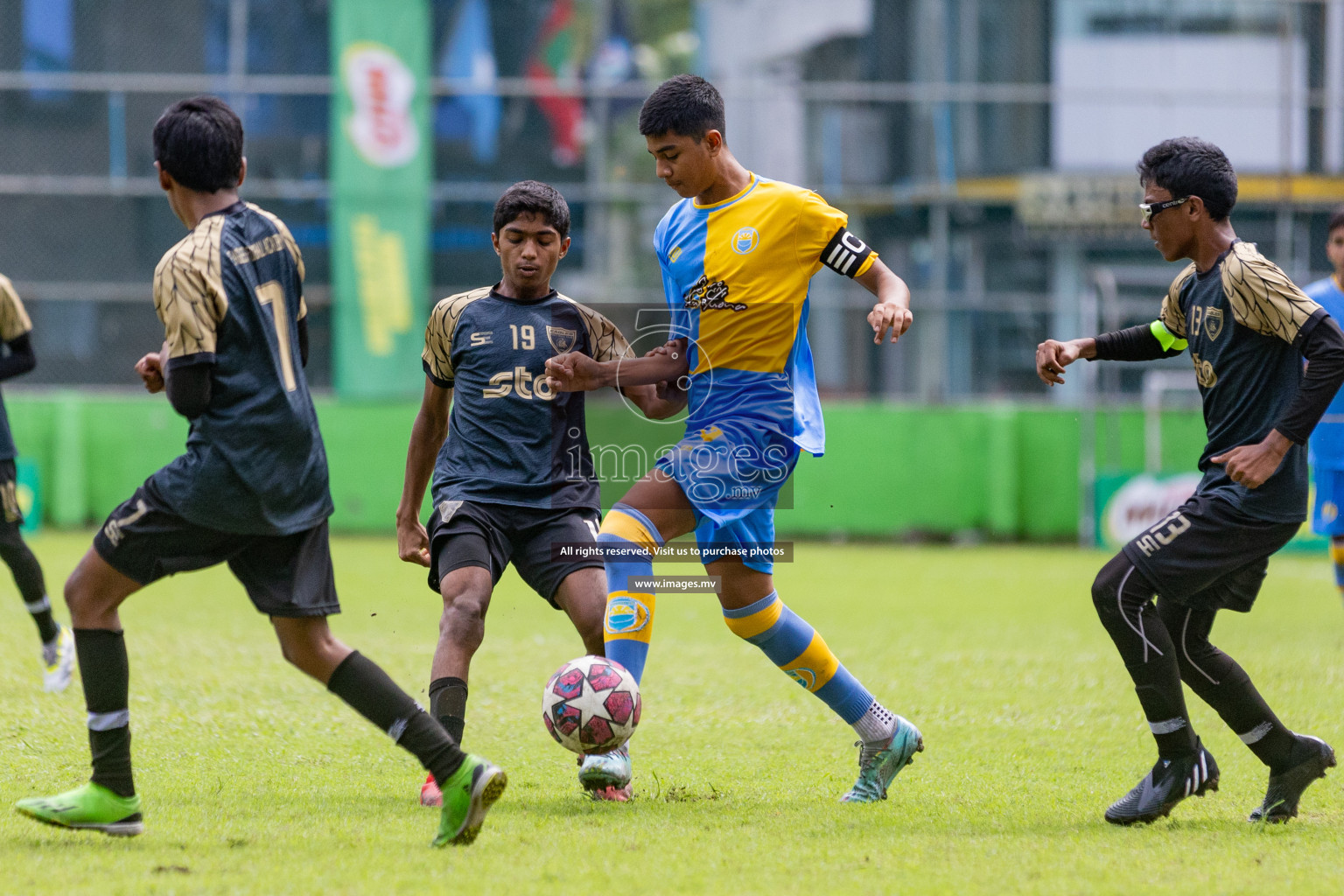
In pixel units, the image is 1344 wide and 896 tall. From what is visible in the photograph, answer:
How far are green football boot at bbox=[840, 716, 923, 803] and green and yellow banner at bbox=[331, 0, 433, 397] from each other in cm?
1489

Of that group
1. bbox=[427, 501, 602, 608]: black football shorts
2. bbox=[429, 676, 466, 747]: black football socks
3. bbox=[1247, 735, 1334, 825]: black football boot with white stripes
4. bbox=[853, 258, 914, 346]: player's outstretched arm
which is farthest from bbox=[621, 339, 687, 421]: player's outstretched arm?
bbox=[1247, 735, 1334, 825]: black football boot with white stripes

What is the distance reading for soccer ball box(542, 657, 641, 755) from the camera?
4547 mm

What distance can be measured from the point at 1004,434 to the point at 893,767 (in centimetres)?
1245

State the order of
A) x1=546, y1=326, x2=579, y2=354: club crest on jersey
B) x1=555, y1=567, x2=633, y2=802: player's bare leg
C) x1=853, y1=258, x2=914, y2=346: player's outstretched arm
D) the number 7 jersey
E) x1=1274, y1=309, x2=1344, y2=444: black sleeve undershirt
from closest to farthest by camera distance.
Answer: the number 7 jersey → x1=1274, y1=309, x2=1344, y2=444: black sleeve undershirt → x1=853, y1=258, x2=914, y2=346: player's outstretched arm → x1=555, y1=567, x2=633, y2=802: player's bare leg → x1=546, y1=326, x2=579, y2=354: club crest on jersey

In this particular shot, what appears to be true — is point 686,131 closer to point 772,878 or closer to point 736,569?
point 736,569

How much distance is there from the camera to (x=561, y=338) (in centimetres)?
511

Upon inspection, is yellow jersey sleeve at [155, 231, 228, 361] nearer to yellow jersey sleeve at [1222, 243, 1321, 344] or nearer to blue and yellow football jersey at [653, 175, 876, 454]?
blue and yellow football jersey at [653, 175, 876, 454]

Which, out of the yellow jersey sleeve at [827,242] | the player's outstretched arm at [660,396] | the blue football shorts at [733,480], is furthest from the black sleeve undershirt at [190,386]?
the yellow jersey sleeve at [827,242]

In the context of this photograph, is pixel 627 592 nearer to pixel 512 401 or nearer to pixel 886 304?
pixel 512 401

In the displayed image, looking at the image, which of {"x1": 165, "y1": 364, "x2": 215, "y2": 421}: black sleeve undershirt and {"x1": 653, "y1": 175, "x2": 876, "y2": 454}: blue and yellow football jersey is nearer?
{"x1": 165, "y1": 364, "x2": 215, "y2": 421}: black sleeve undershirt

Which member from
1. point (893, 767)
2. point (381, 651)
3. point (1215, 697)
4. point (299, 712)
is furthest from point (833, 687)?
point (381, 651)

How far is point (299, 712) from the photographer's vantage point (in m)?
6.28

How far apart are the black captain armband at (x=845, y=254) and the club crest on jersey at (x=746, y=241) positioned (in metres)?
0.24

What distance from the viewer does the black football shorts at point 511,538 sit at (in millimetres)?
4859
